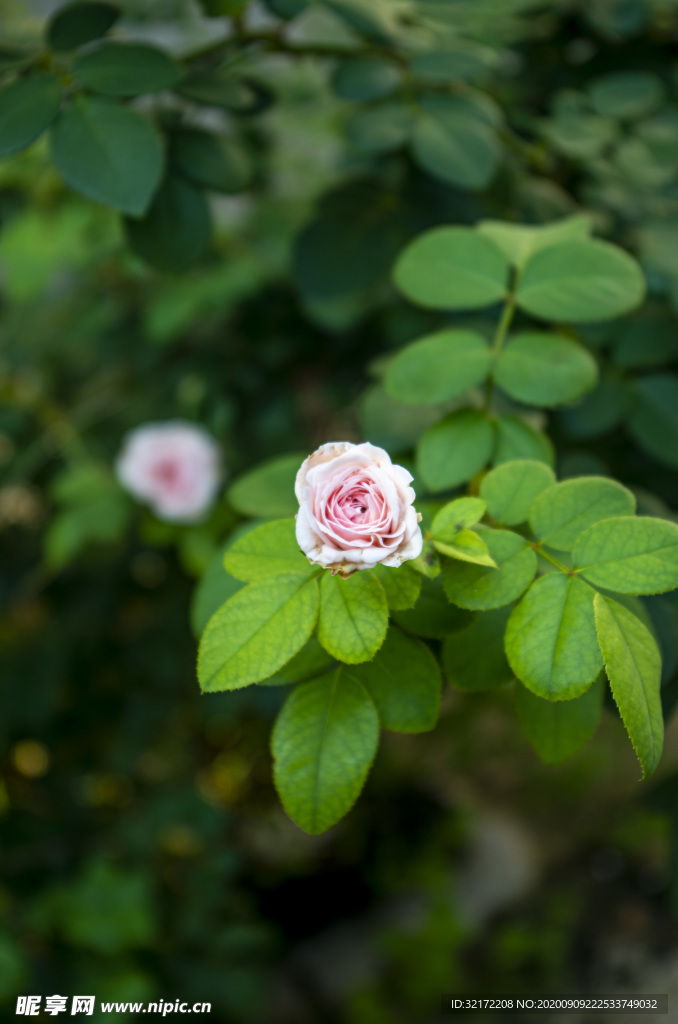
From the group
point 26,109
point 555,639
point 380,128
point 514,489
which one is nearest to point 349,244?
point 380,128

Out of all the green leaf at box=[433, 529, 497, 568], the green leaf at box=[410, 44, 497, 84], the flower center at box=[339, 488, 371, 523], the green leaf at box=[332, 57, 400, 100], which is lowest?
the green leaf at box=[433, 529, 497, 568]

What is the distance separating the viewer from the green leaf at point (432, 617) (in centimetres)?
42

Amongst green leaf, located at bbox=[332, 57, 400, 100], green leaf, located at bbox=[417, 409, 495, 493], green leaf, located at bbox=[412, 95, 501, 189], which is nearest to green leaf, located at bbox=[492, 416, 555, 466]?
green leaf, located at bbox=[417, 409, 495, 493]

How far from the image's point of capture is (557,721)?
1.38 feet

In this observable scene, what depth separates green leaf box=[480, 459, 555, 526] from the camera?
1.47 feet

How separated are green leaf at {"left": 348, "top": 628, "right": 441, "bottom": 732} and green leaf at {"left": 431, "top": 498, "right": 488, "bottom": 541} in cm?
6

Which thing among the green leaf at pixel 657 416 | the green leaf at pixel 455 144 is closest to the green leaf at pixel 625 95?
the green leaf at pixel 455 144

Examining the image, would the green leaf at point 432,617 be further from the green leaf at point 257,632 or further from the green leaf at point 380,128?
the green leaf at point 380,128

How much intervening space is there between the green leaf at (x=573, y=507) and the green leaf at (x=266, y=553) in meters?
0.14

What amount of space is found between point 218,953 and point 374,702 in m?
1.09

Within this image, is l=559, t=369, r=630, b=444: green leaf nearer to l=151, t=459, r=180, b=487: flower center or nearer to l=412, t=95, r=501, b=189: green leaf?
l=412, t=95, r=501, b=189: green leaf

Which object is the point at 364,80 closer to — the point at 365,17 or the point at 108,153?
the point at 365,17

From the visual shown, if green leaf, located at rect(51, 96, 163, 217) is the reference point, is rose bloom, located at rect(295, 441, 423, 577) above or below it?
below

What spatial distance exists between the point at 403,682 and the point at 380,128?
53 cm
